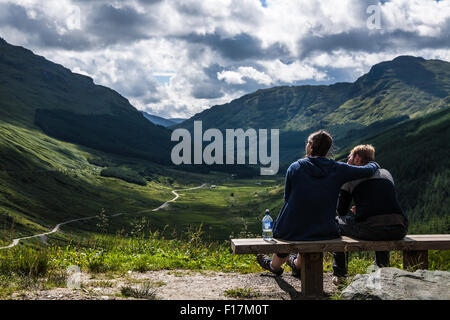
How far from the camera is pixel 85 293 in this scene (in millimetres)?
8117

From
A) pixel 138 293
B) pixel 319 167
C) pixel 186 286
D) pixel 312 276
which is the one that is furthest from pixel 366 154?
pixel 138 293

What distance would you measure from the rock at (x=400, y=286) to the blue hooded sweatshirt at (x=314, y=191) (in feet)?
5.40

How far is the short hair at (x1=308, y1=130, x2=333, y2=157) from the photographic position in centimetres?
884

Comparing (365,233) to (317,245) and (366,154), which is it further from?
(366,154)

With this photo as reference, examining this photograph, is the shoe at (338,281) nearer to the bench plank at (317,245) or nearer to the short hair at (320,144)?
the bench plank at (317,245)

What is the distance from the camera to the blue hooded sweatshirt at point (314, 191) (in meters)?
8.59

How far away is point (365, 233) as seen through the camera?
8.80 meters

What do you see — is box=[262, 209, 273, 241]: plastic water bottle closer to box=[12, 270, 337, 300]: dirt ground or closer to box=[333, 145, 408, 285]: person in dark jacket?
box=[12, 270, 337, 300]: dirt ground

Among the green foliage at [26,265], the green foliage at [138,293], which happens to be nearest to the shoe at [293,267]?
the green foliage at [138,293]

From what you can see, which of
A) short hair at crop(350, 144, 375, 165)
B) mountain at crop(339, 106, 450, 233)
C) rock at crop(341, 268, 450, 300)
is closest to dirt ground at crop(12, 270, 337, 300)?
rock at crop(341, 268, 450, 300)

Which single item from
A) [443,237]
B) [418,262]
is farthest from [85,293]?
[443,237]

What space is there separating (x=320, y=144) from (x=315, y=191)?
1079 millimetres
